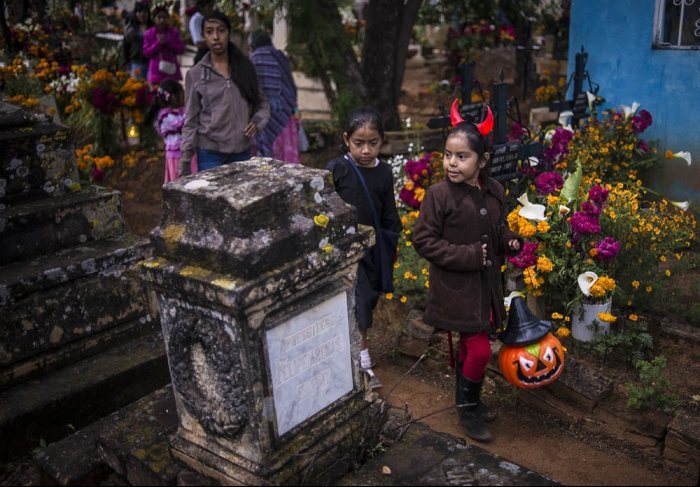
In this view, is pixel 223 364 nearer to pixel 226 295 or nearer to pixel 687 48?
pixel 226 295

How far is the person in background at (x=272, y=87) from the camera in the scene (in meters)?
6.92

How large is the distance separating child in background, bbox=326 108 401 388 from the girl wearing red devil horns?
0.54 metres

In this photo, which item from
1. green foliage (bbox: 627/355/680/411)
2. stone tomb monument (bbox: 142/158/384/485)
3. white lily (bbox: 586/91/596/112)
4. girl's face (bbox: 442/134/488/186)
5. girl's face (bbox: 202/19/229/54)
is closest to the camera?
stone tomb monument (bbox: 142/158/384/485)

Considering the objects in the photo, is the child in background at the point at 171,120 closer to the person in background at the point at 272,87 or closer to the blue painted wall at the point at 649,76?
the person in background at the point at 272,87

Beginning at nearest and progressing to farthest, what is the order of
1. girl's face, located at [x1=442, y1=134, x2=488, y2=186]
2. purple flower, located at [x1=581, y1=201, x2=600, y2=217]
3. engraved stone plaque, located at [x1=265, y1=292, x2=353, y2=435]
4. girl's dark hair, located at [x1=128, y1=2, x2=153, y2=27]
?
engraved stone plaque, located at [x1=265, y1=292, x2=353, y2=435]
girl's face, located at [x1=442, y1=134, x2=488, y2=186]
purple flower, located at [x1=581, y1=201, x2=600, y2=217]
girl's dark hair, located at [x1=128, y1=2, x2=153, y2=27]

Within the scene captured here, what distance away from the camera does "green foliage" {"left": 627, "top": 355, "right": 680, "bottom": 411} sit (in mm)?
3754

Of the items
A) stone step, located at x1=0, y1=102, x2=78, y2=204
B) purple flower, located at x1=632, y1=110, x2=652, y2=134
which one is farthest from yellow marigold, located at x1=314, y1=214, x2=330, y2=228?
purple flower, located at x1=632, y1=110, x2=652, y2=134

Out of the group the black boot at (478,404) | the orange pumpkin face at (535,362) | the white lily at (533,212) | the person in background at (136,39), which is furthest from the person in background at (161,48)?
the orange pumpkin face at (535,362)

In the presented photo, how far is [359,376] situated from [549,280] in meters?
1.74

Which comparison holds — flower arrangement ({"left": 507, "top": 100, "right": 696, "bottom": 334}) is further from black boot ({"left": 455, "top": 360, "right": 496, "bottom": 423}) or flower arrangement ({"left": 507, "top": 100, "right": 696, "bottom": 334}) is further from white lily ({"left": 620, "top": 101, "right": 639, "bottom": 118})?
white lily ({"left": 620, "top": 101, "right": 639, "bottom": 118})

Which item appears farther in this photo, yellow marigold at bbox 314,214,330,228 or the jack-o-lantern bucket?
the jack-o-lantern bucket

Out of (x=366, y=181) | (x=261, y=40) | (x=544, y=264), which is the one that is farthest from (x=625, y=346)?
(x=261, y=40)

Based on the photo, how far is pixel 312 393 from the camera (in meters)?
2.83

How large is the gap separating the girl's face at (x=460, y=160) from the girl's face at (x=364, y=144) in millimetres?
594
